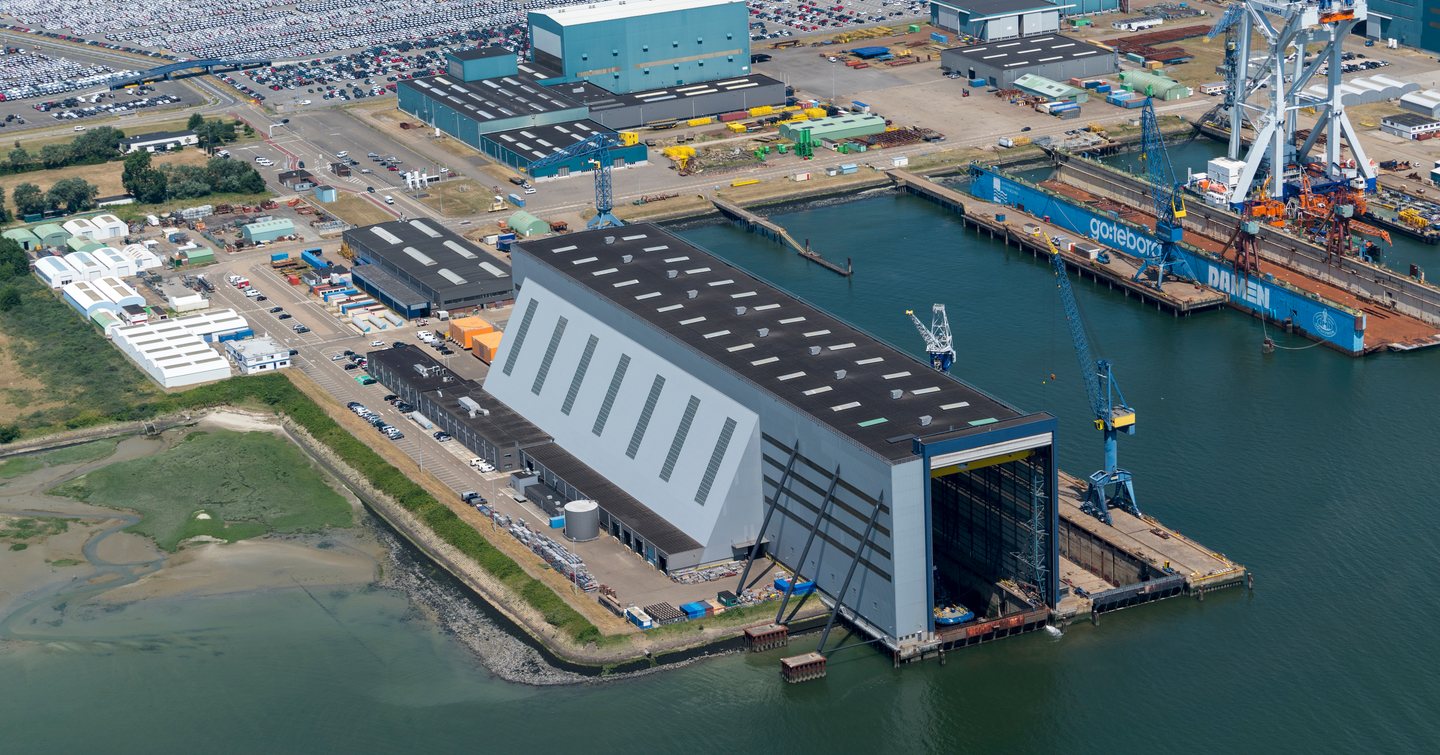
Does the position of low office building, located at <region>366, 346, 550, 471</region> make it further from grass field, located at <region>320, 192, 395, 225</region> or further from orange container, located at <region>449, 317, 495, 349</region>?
grass field, located at <region>320, 192, 395, 225</region>

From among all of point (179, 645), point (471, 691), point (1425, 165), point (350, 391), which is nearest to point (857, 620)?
point (471, 691)

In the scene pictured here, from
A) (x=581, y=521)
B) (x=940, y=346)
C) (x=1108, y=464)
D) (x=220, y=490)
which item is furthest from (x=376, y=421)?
(x=1108, y=464)

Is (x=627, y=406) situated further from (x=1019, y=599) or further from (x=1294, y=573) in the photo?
(x=1294, y=573)

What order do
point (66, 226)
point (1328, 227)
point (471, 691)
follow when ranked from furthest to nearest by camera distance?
point (66, 226)
point (1328, 227)
point (471, 691)

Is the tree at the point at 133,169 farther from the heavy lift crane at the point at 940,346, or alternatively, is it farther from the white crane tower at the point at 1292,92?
the white crane tower at the point at 1292,92

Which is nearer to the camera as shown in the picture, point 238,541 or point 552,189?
point 238,541

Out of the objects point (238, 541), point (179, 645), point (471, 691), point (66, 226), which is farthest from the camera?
point (66, 226)

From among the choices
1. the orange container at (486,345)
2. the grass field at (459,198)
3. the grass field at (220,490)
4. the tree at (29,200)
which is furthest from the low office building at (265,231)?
the grass field at (220,490)
